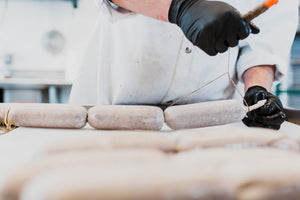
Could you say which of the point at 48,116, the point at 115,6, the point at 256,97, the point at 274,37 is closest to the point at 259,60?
the point at 274,37

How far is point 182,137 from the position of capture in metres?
0.43

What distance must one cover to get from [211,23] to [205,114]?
30 centimetres

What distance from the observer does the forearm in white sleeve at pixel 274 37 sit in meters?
1.16

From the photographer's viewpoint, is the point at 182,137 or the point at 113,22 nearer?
the point at 182,137

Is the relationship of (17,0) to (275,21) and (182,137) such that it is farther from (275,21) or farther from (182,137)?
(182,137)

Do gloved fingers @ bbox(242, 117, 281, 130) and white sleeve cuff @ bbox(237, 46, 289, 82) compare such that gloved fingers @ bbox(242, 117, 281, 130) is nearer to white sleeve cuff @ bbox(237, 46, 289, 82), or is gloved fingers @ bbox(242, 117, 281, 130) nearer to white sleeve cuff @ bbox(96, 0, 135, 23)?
white sleeve cuff @ bbox(237, 46, 289, 82)

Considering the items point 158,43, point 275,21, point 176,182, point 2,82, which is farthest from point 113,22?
point 2,82

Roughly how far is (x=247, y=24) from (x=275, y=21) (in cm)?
57

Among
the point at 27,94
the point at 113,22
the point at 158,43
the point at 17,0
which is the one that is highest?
the point at 17,0

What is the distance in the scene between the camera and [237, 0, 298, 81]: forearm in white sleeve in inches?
45.7

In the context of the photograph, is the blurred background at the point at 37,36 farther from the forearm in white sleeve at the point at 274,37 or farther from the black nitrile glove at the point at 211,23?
the black nitrile glove at the point at 211,23

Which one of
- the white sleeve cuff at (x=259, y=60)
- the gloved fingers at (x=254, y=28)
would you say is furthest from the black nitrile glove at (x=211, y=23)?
the white sleeve cuff at (x=259, y=60)

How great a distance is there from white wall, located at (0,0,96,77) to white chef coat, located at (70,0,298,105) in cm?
429

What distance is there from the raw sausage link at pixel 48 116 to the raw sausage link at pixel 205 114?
294 millimetres
